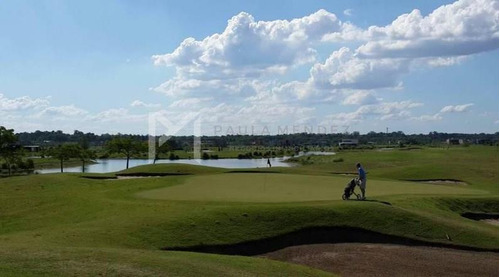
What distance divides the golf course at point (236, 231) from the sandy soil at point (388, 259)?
2.6 inches

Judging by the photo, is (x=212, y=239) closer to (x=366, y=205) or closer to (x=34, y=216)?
(x=366, y=205)

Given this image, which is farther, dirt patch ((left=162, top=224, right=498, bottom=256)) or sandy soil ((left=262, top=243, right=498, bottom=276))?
dirt patch ((left=162, top=224, right=498, bottom=256))

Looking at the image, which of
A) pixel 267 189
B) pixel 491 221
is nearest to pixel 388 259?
pixel 491 221

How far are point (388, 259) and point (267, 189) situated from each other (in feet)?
40.4

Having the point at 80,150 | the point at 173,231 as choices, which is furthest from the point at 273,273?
the point at 80,150

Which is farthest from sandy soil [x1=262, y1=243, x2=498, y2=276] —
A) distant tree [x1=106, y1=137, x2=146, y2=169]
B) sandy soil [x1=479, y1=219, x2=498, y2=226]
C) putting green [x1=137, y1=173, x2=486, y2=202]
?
distant tree [x1=106, y1=137, x2=146, y2=169]

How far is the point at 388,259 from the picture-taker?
17906 mm

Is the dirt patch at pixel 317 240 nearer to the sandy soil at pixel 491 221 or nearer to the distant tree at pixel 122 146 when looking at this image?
the sandy soil at pixel 491 221

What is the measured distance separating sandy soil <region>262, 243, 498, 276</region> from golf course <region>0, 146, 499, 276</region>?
0.07 m

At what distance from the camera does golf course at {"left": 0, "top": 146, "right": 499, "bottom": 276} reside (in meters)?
13.6

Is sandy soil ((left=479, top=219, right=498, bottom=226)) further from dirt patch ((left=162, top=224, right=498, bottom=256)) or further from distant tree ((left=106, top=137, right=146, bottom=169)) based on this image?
distant tree ((left=106, top=137, right=146, bottom=169))

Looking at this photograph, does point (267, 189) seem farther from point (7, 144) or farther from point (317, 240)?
point (7, 144)

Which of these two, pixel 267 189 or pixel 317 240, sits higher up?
pixel 267 189

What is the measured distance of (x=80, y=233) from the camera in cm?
1773
